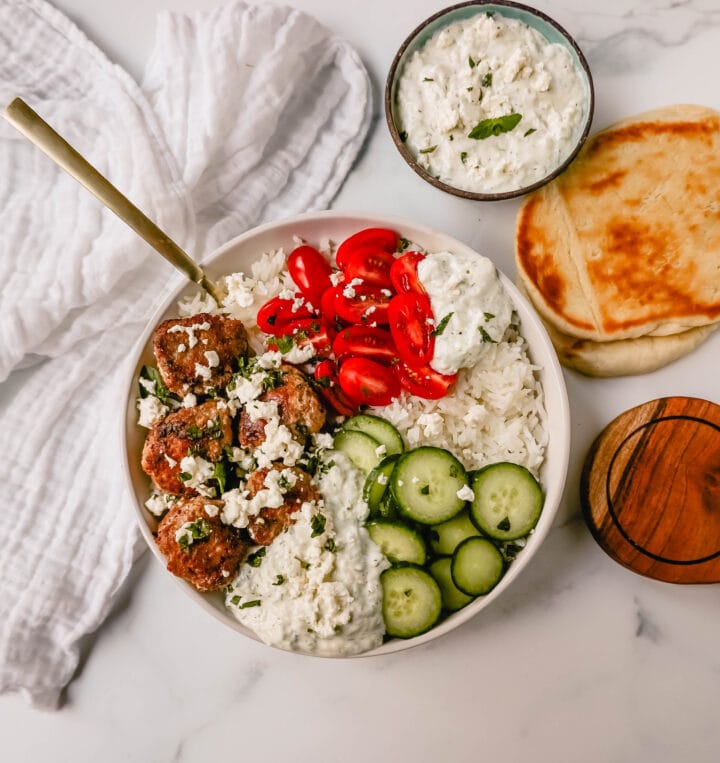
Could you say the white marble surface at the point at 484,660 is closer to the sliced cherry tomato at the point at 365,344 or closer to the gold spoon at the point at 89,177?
the sliced cherry tomato at the point at 365,344

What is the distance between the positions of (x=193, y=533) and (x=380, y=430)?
2.52 ft

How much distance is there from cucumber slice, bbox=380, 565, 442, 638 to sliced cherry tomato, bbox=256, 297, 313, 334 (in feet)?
3.37

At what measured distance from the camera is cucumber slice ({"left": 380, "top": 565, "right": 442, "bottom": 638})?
2.69 metres

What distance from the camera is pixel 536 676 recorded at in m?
3.23

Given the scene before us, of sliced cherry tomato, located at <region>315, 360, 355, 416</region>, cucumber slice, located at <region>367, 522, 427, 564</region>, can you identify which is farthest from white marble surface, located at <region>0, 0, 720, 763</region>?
sliced cherry tomato, located at <region>315, 360, 355, 416</region>

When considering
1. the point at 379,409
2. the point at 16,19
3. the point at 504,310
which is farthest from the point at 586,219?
the point at 16,19

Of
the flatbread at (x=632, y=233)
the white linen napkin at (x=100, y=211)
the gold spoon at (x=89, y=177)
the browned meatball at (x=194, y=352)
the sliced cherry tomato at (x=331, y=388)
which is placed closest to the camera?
the gold spoon at (x=89, y=177)

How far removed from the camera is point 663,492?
292 centimetres

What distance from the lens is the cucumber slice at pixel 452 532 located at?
9.27ft

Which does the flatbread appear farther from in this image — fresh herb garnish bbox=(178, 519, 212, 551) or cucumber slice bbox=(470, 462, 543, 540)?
fresh herb garnish bbox=(178, 519, 212, 551)

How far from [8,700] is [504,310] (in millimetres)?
2748

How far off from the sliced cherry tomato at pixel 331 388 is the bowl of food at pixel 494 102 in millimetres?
834

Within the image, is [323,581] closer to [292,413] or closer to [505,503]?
[292,413]

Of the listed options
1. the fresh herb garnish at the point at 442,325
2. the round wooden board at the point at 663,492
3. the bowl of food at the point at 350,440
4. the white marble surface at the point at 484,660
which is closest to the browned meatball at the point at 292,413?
the bowl of food at the point at 350,440
